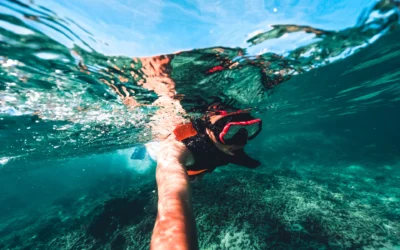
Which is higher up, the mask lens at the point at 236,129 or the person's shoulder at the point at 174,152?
the person's shoulder at the point at 174,152

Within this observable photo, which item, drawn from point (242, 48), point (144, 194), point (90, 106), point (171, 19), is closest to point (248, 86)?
point (242, 48)

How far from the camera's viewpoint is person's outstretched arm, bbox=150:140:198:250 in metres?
1.56

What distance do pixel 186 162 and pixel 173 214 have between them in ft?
5.70

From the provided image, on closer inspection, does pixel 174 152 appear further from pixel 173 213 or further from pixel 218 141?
pixel 218 141

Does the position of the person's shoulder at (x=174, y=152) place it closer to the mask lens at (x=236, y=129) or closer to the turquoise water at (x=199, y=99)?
the mask lens at (x=236, y=129)

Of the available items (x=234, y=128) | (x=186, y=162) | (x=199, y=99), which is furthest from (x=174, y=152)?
(x=199, y=99)

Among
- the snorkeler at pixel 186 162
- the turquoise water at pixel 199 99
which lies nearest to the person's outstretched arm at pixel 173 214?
the snorkeler at pixel 186 162

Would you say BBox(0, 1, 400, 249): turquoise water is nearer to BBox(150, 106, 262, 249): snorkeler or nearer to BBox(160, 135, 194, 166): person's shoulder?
BBox(150, 106, 262, 249): snorkeler

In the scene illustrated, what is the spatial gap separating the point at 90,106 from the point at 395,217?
1580cm

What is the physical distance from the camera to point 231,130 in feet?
14.2

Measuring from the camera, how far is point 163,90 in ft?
27.6

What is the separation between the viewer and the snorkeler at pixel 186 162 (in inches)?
64.5

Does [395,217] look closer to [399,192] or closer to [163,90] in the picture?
[399,192]

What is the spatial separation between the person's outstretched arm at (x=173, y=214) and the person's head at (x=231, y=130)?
6.76ft
